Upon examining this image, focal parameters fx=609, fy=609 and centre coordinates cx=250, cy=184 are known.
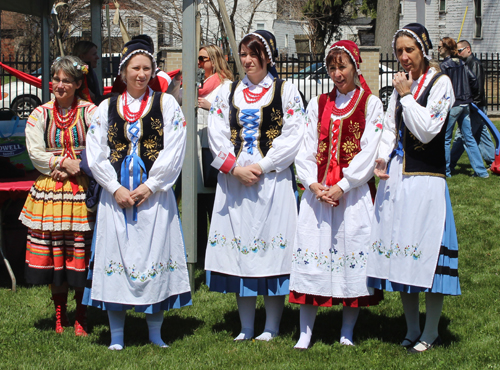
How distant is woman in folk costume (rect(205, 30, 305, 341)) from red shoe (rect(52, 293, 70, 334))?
113 cm

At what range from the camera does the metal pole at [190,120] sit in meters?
4.82

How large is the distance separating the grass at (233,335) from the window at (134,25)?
75.6 feet

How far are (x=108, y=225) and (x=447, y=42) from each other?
6826 mm

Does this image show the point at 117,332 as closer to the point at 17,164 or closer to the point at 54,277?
the point at 54,277

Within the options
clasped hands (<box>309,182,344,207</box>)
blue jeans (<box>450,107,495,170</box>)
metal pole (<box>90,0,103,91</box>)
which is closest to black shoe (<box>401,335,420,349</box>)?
clasped hands (<box>309,182,344,207</box>)

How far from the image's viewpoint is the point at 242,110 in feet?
13.6

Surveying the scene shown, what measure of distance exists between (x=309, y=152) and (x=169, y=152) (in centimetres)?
93

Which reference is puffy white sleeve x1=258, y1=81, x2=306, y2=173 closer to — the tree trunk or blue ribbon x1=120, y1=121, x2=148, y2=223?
blue ribbon x1=120, y1=121, x2=148, y2=223

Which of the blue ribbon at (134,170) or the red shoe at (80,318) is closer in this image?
the blue ribbon at (134,170)

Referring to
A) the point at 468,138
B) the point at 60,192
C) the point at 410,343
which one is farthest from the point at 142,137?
the point at 468,138

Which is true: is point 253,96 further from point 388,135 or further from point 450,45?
point 450,45

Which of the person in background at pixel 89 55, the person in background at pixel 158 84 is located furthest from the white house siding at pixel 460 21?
the person in background at pixel 158 84

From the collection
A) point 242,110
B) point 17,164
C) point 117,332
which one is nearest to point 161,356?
point 117,332

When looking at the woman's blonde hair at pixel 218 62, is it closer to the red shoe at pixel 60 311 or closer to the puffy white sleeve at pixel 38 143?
the puffy white sleeve at pixel 38 143
